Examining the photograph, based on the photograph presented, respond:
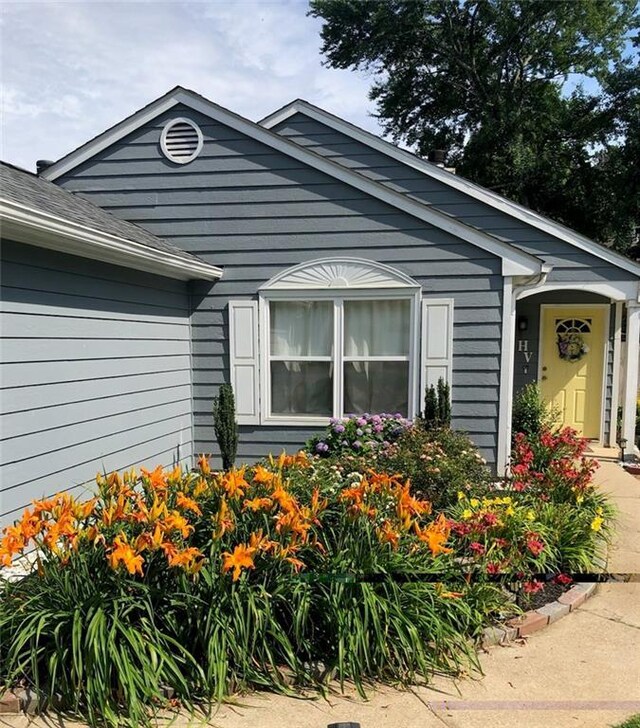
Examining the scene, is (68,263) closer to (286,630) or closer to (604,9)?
(286,630)

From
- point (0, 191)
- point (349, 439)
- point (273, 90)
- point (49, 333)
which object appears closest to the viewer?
point (0, 191)

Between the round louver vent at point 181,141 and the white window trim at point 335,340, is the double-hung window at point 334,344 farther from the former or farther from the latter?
the round louver vent at point 181,141

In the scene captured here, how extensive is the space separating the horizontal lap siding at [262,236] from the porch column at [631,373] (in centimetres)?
279

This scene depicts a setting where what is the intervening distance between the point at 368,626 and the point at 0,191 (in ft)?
12.7

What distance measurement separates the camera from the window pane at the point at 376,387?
22.2ft

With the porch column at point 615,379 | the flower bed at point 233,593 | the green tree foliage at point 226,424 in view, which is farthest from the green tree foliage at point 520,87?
the flower bed at point 233,593

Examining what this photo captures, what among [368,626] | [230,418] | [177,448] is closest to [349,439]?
[230,418]

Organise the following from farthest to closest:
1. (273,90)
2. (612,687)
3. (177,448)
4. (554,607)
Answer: (273,90) < (177,448) < (554,607) < (612,687)

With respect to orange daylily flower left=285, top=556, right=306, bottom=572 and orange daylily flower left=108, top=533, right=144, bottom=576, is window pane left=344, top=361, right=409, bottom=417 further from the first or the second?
orange daylily flower left=108, top=533, right=144, bottom=576

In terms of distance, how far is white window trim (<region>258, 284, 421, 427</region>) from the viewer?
21.6 feet

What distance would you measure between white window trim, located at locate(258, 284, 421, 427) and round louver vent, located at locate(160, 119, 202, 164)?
193 cm

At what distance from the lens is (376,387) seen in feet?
22.4

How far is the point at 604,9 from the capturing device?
17594mm

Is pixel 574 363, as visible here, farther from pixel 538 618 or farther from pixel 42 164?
pixel 42 164
